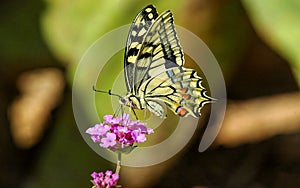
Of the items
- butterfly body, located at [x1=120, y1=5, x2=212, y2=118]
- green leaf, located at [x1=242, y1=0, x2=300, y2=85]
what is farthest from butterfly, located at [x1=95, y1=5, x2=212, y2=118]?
green leaf, located at [x1=242, y1=0, x2=300, y2=85]

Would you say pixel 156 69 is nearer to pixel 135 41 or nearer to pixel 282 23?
pixel 135 41

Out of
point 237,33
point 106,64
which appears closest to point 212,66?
point 237,33

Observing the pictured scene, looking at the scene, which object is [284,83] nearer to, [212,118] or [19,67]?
[212,118]

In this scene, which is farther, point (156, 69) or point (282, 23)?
point (282, 23)

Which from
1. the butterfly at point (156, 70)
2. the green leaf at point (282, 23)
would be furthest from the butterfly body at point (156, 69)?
the green leaf at point (282, 23)

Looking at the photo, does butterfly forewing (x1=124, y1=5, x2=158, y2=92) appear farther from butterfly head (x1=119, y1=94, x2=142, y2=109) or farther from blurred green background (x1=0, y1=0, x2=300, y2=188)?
blurred green background (x1=0, y1=0, x2=300, y2=188)

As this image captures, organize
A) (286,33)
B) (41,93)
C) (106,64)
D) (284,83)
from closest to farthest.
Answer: (286,33)
(106,64)
(41,93)
(284,83)

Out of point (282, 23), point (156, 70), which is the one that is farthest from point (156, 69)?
point (282, 23)
